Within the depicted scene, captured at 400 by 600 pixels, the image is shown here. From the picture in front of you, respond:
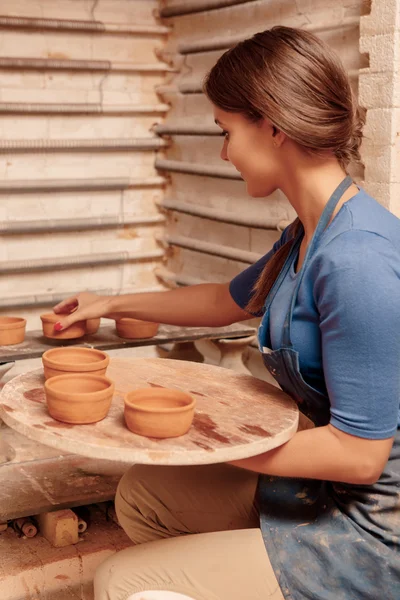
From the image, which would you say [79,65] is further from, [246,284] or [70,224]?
[246,284]

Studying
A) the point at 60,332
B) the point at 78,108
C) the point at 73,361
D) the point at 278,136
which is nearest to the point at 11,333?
the point at 60,332

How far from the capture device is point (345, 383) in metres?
1.71

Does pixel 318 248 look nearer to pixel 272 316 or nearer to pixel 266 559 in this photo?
pixel 272 316

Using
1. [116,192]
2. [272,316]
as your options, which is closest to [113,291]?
[116,192]

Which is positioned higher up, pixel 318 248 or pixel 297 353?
pixel 318 248

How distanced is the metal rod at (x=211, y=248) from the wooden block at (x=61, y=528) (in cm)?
185

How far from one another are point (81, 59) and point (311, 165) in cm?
311

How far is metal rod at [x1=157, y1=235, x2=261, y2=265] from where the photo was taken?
4234 millimetres

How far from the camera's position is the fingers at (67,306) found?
2.98 meters

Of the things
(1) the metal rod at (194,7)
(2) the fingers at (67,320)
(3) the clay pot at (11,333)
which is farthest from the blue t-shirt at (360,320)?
(1) the metal rod at (194,7)

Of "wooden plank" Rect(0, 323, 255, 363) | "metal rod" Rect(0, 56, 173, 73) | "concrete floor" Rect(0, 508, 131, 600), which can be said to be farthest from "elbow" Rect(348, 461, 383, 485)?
"metal rod" Rect(0, 56, 173, 73)

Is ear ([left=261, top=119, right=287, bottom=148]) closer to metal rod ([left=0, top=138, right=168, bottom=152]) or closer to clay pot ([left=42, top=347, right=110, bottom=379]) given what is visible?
clay pot ([left=42, top=347, right=110, bottom=379])

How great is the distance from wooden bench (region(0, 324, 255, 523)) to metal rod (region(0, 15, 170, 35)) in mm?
1970

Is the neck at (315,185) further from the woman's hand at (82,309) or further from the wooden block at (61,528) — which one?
the wooden block at (61,528)
